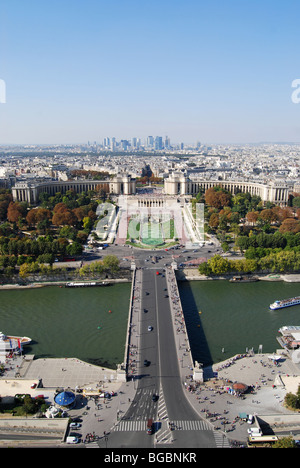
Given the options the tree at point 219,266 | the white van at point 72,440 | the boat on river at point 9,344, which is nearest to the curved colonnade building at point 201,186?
the tree at point 219,266

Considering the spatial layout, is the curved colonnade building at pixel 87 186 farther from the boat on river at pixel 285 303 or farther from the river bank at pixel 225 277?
the boat on river at pixel 285 303

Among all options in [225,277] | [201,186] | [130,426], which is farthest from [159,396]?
[201,186]

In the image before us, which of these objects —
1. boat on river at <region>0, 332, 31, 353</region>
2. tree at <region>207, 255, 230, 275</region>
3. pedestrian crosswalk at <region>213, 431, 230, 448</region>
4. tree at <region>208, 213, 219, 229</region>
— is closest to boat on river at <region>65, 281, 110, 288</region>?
tree at <region>207, 255, 230, 275</region>

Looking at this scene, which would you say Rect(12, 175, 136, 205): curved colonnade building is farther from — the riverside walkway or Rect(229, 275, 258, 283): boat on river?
the riverside walkway

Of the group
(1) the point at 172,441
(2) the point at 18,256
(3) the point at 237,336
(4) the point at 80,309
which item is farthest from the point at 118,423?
(2) the point at 18,256

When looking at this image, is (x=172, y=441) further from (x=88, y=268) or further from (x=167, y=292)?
(x=88, y=268)

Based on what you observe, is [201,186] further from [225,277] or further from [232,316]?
[232,316]

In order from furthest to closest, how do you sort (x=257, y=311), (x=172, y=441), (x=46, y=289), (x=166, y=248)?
(x=166, y=248) < (x=46, y=289) < (x=257, y=311) < (x=172, y=441)
